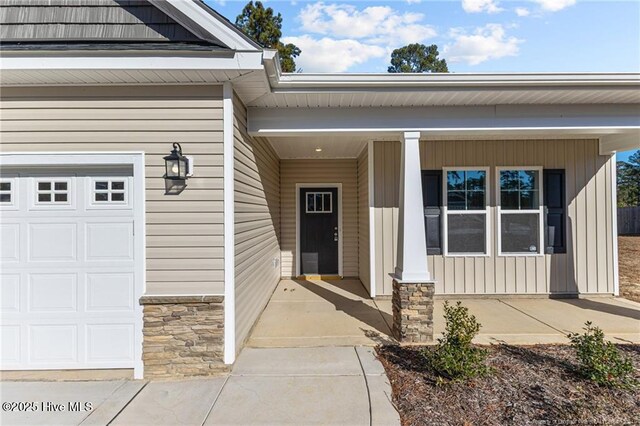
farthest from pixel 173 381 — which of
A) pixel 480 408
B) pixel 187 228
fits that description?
pixel 480 408

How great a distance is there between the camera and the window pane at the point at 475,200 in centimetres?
509

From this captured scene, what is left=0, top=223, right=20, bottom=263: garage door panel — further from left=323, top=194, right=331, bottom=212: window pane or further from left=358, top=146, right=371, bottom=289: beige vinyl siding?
→ left=323, top=194, right=331, bottom=212: window pane

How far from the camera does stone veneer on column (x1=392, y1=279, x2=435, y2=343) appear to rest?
3.38 m

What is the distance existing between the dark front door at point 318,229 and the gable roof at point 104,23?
160 inches

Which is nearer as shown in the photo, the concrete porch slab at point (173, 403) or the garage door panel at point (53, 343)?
the concrete porch slab at point (173, 403)

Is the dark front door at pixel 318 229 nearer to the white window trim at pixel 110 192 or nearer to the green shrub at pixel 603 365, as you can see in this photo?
the white window trim at pixel 110 192

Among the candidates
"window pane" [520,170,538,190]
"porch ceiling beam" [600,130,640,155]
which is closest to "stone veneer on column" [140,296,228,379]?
"window pane" [520,170,538,190]

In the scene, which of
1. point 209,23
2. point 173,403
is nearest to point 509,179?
point 209,23

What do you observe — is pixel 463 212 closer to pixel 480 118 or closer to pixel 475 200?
pixel 475 200

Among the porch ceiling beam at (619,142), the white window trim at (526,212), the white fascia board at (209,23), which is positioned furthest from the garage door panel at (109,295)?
the porch ceiling beam at (619,142)

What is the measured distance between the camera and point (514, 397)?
240 cm

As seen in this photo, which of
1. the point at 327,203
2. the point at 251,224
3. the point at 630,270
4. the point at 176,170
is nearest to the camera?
the point at 176,170

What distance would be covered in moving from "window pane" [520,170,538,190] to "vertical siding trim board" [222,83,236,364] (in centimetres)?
474

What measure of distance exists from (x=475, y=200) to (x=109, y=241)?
16.8 feet
